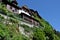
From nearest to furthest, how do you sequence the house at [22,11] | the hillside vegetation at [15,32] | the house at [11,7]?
the hillside vegetation at [15,32], the house at [22,11], the house at [11,7]

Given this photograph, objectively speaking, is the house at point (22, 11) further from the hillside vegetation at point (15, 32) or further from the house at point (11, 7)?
the hillside vegetation at point (15, 32)

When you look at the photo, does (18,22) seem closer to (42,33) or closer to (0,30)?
(42,33)

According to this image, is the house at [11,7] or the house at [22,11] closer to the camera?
the house at [22,11]

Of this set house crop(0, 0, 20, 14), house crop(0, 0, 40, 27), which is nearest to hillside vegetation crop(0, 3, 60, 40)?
house crop(0, 0, 40, 27)

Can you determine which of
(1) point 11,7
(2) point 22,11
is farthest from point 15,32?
(2) point 22,11

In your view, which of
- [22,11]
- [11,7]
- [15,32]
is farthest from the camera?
[22,11]

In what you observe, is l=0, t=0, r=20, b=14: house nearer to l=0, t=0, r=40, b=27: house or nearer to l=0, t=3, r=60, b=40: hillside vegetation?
l=0, t=0, r=40, b=27: house

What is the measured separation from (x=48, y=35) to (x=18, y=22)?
8997mm

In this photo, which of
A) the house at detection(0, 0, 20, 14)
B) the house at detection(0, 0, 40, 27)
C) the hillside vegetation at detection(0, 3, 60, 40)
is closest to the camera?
the hillside vegetation at detection(0, 3, 60, 40)

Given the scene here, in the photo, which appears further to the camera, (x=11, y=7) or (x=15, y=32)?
(x=11, y=7)

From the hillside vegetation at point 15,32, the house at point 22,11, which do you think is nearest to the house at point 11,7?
the house at point 22,11

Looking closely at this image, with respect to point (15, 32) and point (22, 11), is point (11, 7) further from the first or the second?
point (15, 32)

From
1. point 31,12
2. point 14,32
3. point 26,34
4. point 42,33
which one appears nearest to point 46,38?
point 42,33

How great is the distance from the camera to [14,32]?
171 ft
